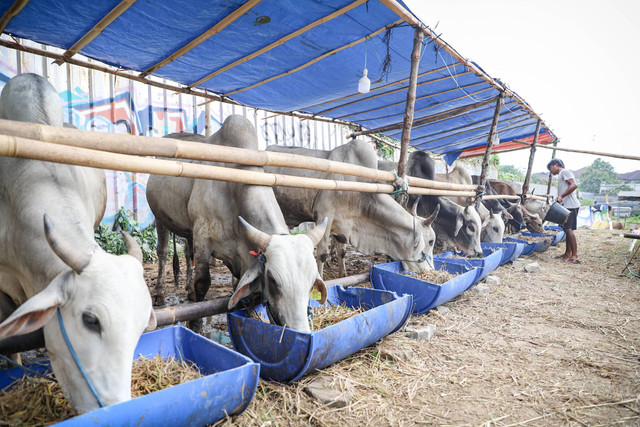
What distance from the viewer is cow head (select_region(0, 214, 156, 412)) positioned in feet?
5.22

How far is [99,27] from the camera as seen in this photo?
3.65m

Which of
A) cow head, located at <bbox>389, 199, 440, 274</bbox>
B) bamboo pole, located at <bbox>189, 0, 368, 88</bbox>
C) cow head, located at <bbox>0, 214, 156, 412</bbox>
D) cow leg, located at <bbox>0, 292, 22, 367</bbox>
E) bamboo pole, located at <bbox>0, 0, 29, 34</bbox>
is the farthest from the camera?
cow head, located at <bbox>389, 199, 440, 274</bbox>

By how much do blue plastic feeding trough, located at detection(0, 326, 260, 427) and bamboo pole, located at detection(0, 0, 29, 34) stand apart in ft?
9.93

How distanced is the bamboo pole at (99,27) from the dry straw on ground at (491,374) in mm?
3357

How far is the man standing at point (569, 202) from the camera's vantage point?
830cm

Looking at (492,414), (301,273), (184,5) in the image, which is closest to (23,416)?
(301,273)

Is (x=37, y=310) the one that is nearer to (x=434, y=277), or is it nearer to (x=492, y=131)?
(x=434, y=277)

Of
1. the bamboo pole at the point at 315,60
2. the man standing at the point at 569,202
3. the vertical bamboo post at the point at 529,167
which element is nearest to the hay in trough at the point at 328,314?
the bamboo pole at the point at 315,60

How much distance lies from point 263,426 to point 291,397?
33 cm

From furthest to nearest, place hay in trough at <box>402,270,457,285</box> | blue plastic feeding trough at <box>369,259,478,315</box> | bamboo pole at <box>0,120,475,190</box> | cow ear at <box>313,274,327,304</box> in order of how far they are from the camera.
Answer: hay in trough at <box>402,270,457,285</box>
blue plastic feeding trough at <box>369,259,478,315</box>
cow ear at <box>313,274,327,304</box>
bamboo pole at <box>0,120,475,190</box>

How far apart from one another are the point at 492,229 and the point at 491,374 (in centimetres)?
561

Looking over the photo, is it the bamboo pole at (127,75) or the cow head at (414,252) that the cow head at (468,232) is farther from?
the bamboo pole at (127,75)

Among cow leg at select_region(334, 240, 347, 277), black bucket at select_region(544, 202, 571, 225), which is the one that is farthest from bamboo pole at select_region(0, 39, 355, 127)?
black bucket at select_region(544, 202, 571, 225)

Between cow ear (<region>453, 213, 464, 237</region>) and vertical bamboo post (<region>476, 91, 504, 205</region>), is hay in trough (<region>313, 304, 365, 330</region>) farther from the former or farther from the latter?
vertical bamboo post (<region>476, 91, 504, 205</region>)
